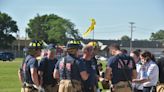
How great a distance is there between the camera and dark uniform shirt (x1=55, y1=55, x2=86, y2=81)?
959cm

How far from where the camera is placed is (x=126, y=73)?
1069 cm

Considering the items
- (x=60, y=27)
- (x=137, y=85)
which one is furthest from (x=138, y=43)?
(x=137, y=85)

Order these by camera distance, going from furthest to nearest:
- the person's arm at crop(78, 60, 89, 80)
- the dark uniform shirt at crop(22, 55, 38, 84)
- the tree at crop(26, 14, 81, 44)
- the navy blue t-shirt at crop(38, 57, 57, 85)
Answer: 1. the tree at crop(26, 14, 81, 44)
2. the navy blue t-shirt at crop(38, 57, 57, 85)
3. the dark uniform shirt at crop(22, 55, 38, 84)
4. the person's arm at crop(78, 60, 89, 80)

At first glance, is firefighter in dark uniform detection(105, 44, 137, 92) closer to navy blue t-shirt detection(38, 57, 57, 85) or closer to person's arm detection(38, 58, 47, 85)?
navy blue t-shirt detection(38, 57, 57, 85)

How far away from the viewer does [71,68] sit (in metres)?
9.66

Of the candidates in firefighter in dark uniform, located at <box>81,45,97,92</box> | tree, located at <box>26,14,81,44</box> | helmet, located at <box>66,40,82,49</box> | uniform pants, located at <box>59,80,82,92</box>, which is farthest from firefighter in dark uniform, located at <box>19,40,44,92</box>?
tree, located at <box>26,14,81,44</box>

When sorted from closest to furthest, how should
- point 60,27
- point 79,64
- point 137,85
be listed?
point 79,64 < point 137,85 < point 60,27

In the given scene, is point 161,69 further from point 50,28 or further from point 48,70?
point 50,28

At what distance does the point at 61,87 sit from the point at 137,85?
3.10m

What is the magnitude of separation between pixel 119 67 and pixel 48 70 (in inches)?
75.5

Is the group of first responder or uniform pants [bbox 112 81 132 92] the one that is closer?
the group of first responder

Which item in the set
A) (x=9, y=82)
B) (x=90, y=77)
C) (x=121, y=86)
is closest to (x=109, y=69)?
(x=121, y=86)

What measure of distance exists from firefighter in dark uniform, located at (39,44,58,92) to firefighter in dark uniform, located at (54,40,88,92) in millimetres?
1525

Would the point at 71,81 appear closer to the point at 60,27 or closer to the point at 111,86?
the point at 111,86
